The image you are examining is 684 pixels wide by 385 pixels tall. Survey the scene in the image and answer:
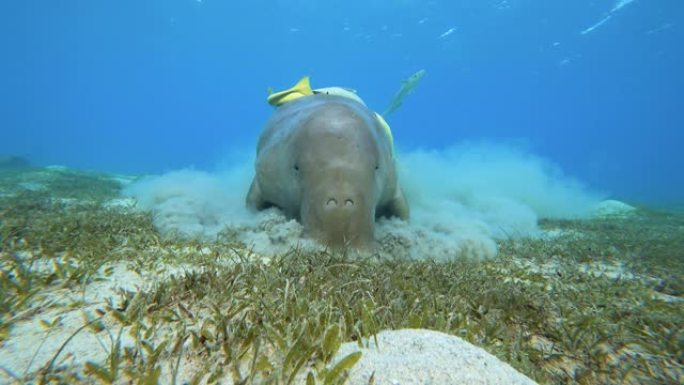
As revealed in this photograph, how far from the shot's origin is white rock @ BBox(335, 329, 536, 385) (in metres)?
1.17

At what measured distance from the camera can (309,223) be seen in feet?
10.9

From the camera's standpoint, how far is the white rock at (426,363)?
3.85ft

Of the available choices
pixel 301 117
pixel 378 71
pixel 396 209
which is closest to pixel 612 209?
pixel 396 209

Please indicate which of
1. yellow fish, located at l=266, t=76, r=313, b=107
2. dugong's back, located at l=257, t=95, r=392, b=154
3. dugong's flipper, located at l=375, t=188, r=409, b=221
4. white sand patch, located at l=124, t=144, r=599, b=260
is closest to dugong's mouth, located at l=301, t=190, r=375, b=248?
white sand patch, located at l=124, t=144, r=599, b=260

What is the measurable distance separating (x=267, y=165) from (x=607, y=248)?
4668mm

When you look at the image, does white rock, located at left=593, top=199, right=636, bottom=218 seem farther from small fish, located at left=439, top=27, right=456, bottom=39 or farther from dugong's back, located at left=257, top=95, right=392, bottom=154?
small fish, located at left=439, top=27, right=456, bottom=39

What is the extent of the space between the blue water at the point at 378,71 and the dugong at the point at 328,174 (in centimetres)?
1716

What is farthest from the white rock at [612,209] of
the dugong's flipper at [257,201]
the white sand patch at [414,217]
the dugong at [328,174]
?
the dugong's flipper at [257,201]

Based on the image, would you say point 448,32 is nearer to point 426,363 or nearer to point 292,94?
point 292,94

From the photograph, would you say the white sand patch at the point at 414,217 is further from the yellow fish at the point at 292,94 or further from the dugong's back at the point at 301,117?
the yellow fish at the point at 292,94

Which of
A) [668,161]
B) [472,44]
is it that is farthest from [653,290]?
[668,161]

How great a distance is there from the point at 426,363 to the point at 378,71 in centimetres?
10919

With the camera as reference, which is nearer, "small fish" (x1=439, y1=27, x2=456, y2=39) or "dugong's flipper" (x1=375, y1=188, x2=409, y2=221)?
"dugong's flipper" (x1=375, y1=188, x2=409, y2=221)

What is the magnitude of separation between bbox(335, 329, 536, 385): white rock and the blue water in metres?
20.4
